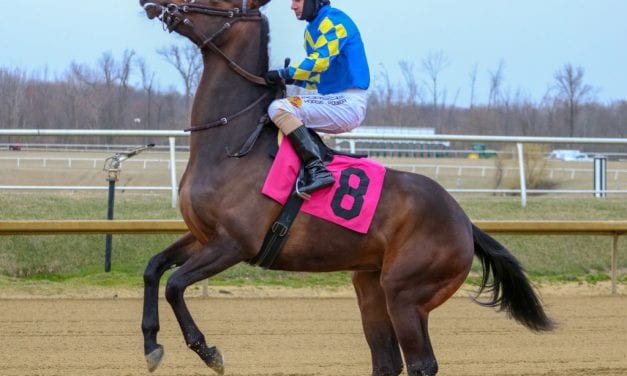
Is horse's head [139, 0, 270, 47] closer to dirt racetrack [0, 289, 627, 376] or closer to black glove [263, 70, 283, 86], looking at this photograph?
black glove [263, 70, 283, 86]

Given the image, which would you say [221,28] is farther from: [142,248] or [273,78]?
[142,248]

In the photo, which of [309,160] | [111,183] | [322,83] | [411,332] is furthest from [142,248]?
[411,332]

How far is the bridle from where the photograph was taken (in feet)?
18.0

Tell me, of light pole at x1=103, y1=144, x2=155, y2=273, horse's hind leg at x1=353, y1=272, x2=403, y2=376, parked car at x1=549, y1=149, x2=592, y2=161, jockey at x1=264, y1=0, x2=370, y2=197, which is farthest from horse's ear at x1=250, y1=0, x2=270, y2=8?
parked car at x1=549, y1=149, x2=592, y2=161

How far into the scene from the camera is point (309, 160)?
215 inches

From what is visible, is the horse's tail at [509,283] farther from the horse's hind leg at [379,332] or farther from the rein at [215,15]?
the rein at [215,15]

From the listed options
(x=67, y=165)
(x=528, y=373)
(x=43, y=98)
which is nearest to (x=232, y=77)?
(x=528, y=373)

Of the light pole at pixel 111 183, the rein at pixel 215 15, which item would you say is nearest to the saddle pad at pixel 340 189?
the rein at pixel 215 15

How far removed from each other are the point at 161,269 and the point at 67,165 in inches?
329

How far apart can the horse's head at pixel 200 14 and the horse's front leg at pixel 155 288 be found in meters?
1.31

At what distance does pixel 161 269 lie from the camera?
5465 millimetres

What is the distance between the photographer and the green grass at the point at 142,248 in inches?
427

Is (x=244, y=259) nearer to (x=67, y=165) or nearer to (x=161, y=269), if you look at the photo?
(x=161, y=269)

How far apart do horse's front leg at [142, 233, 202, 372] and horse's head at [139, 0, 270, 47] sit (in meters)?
1.31
